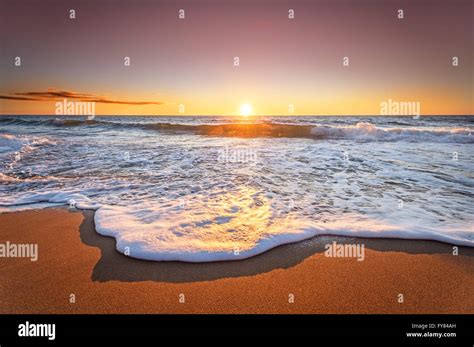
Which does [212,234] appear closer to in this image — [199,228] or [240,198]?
[199,228]

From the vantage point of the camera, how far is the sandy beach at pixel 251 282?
2424mm

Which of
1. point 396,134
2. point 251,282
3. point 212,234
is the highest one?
point 396,134

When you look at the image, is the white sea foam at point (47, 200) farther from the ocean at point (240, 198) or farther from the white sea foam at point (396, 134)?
the white sea foam at point (396, 134)

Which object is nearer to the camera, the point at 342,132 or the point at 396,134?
the point at 396,134

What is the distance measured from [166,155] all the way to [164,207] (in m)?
5.44

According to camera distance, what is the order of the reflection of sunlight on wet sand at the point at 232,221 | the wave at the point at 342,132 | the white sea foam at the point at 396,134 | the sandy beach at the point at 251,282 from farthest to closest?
the wave at the point at 342,132, the white sea foam at the point at 396,134, the reflection of sunlight on wet sand at the point at 232,221, the sandy beach at the point at 251,282

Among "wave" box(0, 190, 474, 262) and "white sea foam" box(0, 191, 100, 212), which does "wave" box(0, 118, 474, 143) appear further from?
"white sea foam" box(0, 191, 100, 212)

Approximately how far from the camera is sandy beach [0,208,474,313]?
2.42 metres

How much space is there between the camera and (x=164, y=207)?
14.3ft

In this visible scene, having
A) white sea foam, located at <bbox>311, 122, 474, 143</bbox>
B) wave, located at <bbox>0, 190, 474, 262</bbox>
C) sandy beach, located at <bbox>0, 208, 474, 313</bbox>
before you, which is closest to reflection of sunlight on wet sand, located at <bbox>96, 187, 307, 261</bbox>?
wave, located at <bbox>0, 190, 474, 262</bbox>

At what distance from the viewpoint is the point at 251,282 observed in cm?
266

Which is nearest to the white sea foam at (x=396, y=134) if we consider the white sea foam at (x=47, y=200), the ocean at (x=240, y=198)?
the ocean at (x=240, y=198)

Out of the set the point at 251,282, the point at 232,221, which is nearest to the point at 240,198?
the point at 232,221
